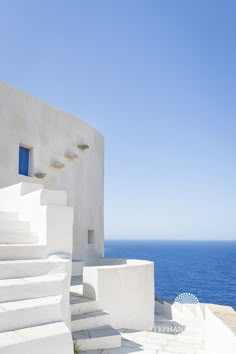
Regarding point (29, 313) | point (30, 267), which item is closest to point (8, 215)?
point (30, 267)

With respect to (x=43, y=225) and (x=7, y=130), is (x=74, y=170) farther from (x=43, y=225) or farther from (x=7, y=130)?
(x=43, y=225)

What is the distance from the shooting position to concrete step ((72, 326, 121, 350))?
5.20 m

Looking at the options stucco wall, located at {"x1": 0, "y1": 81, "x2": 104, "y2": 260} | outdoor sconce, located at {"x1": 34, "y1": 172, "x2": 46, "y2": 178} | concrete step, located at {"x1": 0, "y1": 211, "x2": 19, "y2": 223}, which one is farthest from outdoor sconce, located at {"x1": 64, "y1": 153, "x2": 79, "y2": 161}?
concrete step, located at {"x1": 0, "y1": 211, "x2": 19, "y2": 223}

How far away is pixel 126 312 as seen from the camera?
7828 millimetres

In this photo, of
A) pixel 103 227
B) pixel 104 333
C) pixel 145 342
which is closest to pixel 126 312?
pixel 145 342

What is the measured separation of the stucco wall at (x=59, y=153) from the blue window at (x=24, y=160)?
0.78 ft

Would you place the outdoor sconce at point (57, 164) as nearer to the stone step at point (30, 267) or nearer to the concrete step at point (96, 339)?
the stone step at point (30, 267)

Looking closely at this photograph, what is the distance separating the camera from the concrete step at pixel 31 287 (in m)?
4.34

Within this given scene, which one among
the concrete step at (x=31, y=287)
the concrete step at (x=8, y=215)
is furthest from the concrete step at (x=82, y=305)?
the concrete step at (x=8, y=215)

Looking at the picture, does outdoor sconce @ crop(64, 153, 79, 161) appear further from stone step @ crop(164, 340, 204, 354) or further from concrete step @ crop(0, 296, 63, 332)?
concrete step @ crop(0, 296, 63, 332)

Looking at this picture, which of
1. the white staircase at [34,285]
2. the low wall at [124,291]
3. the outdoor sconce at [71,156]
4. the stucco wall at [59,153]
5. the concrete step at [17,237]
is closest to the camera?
the white staircase at [34,285]

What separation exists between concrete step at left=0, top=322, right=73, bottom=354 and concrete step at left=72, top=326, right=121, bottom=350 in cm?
125

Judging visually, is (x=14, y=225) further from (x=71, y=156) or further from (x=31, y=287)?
(x=71, y=156)

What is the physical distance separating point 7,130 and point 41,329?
875 cm
